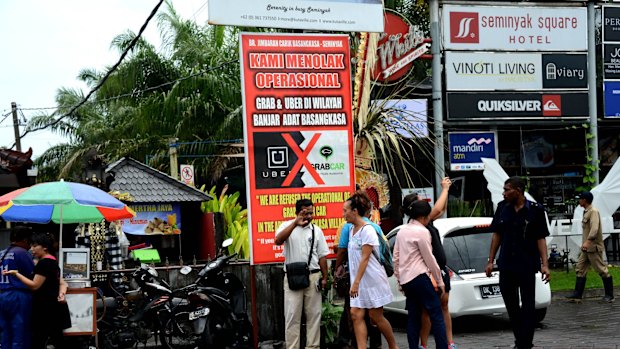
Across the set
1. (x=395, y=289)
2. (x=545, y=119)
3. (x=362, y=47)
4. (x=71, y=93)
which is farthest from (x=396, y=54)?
(x=71, y=93)

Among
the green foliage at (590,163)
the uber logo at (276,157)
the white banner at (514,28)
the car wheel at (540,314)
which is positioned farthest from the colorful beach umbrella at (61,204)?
the green foliage at (590,163)

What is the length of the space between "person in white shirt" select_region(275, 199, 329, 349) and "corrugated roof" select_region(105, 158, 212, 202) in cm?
1028

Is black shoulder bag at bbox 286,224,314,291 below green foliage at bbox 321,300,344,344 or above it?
above

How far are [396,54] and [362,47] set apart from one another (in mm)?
8356

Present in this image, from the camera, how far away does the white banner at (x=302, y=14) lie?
1052 cm

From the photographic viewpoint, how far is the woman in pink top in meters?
8.56

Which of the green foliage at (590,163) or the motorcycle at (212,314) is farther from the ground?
the green foliage at (590,163)

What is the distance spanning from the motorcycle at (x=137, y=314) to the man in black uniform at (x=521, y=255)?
4407mm

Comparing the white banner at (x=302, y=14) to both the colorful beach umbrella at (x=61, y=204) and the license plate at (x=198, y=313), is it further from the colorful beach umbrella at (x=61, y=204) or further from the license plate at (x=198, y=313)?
the license plate at (x=198, y=313)

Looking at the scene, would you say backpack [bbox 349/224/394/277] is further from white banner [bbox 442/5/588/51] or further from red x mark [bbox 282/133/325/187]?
white banner [bbox 442/5/588/51]

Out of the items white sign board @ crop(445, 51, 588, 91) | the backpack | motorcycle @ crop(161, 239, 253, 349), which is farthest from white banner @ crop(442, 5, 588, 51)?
the backpack

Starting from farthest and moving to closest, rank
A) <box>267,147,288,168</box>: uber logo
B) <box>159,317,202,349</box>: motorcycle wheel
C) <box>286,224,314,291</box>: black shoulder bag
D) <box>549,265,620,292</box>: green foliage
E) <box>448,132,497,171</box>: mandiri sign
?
<box>448,132,497,171</box>: mandiri sign → <box>549,265,620,292</box>: green foliage → <box>159,317,202,349</box>: motorcycle wheel → <box>267,147,288,168</box>: uber logo → <box>286,224,314,291</box>: black shoulder bag

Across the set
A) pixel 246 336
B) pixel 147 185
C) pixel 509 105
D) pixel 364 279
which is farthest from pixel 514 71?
pixel 364 279

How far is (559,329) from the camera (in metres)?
11.6
